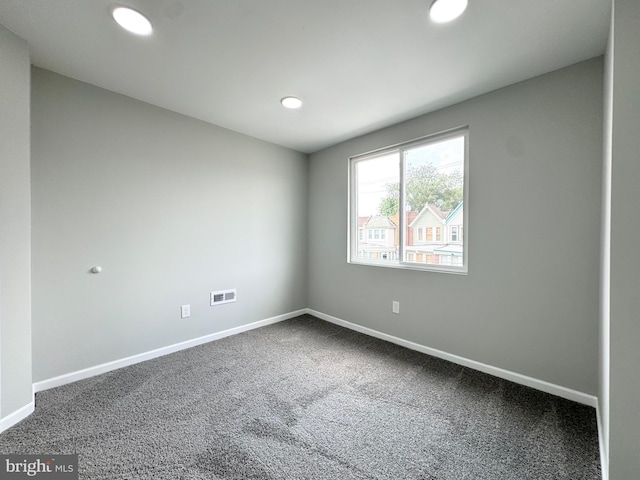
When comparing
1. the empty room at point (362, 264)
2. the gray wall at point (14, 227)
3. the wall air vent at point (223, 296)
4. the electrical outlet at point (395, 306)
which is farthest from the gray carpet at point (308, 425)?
the wall air vent at point (223, 296)

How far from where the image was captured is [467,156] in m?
2.46

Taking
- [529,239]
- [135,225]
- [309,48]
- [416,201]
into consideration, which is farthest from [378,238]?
[135,225]

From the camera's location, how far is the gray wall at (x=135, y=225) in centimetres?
207

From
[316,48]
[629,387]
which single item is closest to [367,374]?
[629,387]

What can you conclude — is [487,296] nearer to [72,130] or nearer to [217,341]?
[217,341]

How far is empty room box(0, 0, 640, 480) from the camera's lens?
1433 mm

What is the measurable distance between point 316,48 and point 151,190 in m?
2.00

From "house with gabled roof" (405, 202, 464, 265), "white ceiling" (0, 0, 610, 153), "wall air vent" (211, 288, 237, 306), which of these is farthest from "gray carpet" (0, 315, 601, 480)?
Result: "white ceiling" (0, 0, 610, 153)

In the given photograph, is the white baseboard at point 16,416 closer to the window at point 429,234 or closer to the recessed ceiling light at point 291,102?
the recessed ceiling light at point 291,102

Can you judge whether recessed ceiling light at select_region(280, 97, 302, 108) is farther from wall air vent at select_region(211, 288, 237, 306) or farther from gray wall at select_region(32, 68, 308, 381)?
wall air vent at select_region(211, 288, 237, 306)

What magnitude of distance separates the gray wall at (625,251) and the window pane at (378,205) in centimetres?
192

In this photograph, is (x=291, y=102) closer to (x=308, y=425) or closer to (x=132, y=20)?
(x=132, y=20)

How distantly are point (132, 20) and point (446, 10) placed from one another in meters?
1.83

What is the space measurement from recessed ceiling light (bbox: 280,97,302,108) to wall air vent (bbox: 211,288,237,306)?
2.18 m
